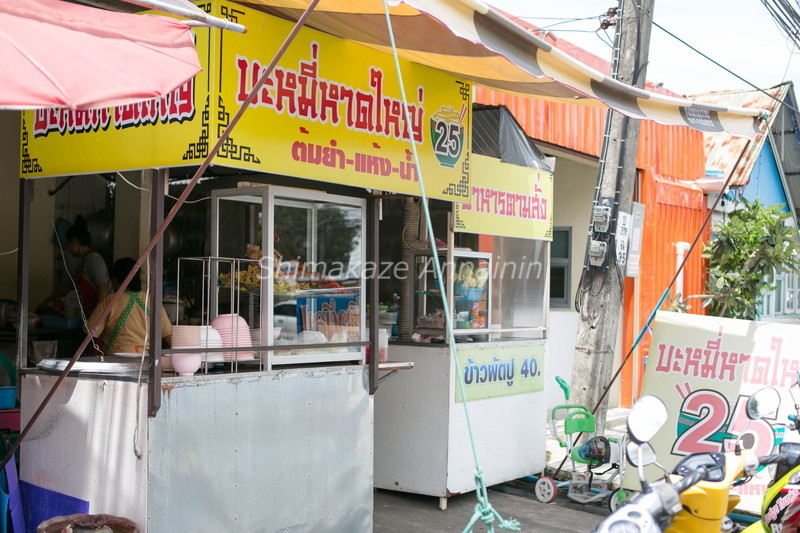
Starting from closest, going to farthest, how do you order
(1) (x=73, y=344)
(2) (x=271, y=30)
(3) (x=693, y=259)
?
(2) (x=271, y=30)
(1) (x=73, y=344)
(3) (x=693, y=259)

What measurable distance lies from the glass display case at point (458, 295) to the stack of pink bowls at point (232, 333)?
2.27m

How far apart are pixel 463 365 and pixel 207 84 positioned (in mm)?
3387

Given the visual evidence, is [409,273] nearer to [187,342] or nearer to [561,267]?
[187,342]

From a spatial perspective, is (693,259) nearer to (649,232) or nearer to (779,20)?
(649,232)

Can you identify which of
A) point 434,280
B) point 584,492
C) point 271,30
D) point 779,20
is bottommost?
point 584,492

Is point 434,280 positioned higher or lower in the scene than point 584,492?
higher

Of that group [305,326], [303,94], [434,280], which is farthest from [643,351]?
[303,94]

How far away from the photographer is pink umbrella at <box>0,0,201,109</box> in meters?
2.83

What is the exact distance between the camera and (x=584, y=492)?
6918 mm

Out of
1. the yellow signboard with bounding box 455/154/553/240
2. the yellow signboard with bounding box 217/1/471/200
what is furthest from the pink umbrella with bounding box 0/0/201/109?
the yellow signboard with bounding box 455/154/553/240

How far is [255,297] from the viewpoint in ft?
17.4

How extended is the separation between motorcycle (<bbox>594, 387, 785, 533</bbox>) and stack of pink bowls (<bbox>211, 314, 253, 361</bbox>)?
2.51 m

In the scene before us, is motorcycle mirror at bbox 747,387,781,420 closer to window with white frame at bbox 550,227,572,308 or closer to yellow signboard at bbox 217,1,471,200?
yellow signboard at bbox 217,1,471,200

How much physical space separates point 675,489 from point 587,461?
3.46 m
